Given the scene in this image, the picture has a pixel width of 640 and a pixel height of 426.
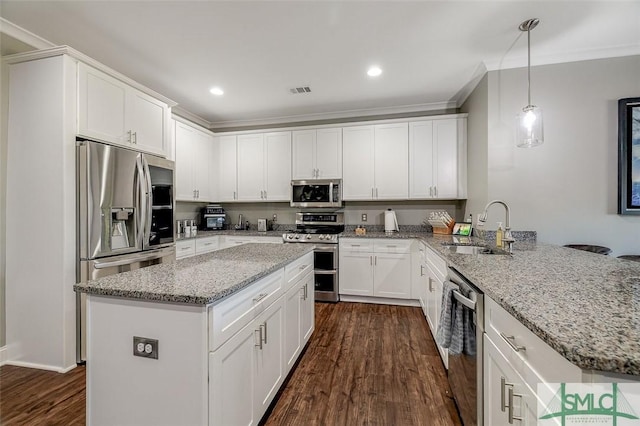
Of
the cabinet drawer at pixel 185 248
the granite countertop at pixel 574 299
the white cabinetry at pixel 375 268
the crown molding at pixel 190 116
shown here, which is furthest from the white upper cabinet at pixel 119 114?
the granite countertop at pixel 574 299

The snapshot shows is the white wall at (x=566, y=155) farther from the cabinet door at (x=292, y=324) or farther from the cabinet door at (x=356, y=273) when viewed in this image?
the cabinet door at (x=292, y=324)

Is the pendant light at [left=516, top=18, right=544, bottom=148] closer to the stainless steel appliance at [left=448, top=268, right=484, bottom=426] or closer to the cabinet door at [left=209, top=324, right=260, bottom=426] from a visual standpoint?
the stainless steel appliance at [left=448, top=268, right=484, bottom=426]

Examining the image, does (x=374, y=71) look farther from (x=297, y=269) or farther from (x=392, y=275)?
(x=392, y=275)

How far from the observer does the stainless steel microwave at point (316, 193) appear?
408 centimetres

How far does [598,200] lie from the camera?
8.57 feet

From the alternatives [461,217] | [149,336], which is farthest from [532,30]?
[149,336]

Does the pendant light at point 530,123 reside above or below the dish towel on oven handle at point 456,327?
above

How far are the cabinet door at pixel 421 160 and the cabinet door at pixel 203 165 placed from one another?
313cm

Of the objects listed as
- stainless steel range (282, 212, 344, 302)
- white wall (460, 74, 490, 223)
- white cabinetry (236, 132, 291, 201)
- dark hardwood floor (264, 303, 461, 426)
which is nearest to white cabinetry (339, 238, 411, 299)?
stainless steel range (282, 212, 344, 302)

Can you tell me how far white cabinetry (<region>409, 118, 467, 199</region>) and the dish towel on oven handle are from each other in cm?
241

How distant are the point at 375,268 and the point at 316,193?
55.4 inches

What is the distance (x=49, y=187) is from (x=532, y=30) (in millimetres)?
4165

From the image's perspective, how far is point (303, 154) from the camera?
4.24 m

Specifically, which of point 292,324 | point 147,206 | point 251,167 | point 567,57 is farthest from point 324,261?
point 567,57
